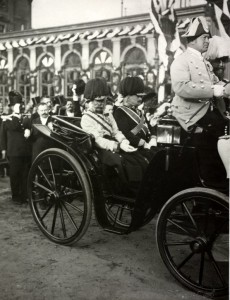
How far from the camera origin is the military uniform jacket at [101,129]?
3.72 m

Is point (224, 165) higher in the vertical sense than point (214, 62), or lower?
lower

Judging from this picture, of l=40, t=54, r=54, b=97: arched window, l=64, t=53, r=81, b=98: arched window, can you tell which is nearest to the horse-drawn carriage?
l=64, t=53, r=81, b=98: arched window

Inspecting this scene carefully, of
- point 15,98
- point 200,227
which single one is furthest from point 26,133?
point 200,227

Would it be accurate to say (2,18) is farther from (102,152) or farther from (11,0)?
(102,152)

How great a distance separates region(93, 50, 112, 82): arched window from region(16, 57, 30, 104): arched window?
4.92 meters

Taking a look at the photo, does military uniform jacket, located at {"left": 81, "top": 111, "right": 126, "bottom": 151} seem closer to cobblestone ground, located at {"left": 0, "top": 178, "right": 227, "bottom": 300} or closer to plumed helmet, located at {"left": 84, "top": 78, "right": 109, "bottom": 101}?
plumed helmet, located at {"left": 84, "top": 78, "right": 109, "bottom": 101}

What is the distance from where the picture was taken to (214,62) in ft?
10.2

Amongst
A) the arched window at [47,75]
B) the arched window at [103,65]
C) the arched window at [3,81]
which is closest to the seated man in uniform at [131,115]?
the arched window at [103,65]

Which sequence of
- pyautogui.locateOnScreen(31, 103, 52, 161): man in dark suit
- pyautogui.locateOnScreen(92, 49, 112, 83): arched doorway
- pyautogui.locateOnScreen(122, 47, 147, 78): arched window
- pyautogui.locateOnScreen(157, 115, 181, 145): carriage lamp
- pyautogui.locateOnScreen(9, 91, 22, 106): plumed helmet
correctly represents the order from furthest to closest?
pyautogui.locateOnScreen(92, 49, 112, 83): arched doorway → pyautogui.locateOnScreen(122, 47, 147, 78): arched window → pyautogui.locateOnScreen(9, 91, 22, 106): plumed helmet → pyautogui.locateOnScreen(31, 103, 52, 161): man in dark suit → pyautogui.locateOnScreen(157, 115, 181, 145): carriage lamp

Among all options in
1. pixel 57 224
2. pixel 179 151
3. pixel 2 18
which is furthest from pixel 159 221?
pixel 2 18

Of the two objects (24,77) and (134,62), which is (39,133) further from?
(24,77)

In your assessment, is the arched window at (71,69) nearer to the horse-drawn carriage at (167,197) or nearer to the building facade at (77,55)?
the building facade at (77,55)

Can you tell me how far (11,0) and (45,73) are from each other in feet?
34.6

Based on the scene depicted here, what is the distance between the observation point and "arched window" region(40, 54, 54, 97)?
821 inches
